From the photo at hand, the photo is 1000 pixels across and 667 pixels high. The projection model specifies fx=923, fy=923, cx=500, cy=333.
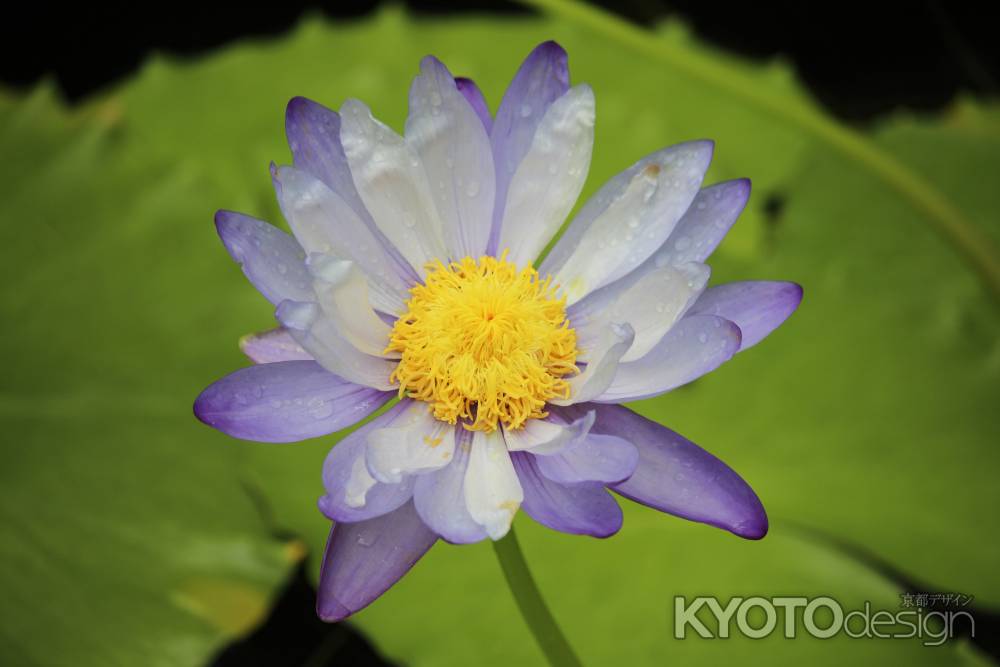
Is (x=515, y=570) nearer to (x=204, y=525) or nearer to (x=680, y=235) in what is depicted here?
(x=680, y=235)

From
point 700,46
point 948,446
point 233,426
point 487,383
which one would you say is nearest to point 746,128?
point 700,46

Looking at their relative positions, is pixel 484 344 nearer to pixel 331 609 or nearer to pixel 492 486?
pixel 492 486

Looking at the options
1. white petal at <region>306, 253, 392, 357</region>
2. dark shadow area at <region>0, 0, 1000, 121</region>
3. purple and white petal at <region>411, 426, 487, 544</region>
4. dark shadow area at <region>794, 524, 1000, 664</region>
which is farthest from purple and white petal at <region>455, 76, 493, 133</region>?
dark shadow area at <region>0, 0, 1000, 121</region>

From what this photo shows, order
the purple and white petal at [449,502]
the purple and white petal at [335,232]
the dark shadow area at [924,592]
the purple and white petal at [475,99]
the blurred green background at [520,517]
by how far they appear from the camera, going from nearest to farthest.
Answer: the purple and white petal at [449,502], the purple and white petal at [335,232], the purple and white petal at [475,99], the blurred green background at [520,517], the dark shadow area at [924,592]

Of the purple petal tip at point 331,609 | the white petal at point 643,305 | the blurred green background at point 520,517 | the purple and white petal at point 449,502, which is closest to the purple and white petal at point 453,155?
the white petal at point 643,305

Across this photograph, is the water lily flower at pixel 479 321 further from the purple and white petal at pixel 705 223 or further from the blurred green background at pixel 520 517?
the blurred green background at pixel 520 517

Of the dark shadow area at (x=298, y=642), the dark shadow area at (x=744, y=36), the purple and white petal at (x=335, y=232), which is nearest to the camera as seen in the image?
the purple and white petal at (x=335, y=232)

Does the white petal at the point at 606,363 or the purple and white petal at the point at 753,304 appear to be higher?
the purple and white petal at the point at 753,304
